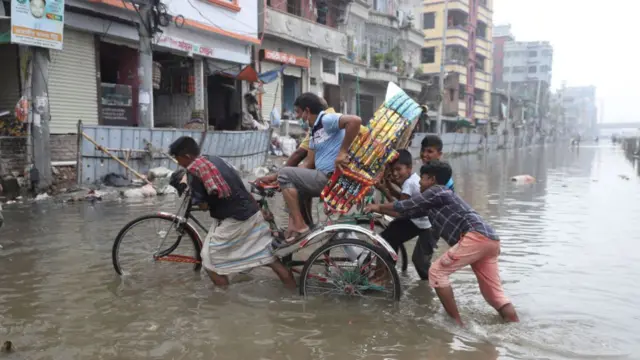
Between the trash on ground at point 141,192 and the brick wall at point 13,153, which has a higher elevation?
the brick wall at point 13,153

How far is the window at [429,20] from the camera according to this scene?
4959 cm


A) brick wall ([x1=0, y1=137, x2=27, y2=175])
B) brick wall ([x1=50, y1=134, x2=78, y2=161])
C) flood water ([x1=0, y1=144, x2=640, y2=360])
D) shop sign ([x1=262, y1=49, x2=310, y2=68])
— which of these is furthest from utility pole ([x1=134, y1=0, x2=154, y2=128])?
shop sign ([x1=262, y1=49, x2=310, y2=68])

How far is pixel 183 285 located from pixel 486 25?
199 ft

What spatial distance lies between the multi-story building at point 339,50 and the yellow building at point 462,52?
8.87 metres

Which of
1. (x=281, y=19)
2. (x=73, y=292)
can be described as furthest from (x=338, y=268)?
(x=281, y=19)

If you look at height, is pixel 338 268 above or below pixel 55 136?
below

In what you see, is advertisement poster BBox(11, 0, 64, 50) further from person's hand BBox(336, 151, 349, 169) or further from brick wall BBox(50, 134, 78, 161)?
person's hand BBox(336, 151, 349, 169)

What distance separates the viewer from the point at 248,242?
4.83m

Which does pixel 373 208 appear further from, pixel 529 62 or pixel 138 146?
pixel 529 62

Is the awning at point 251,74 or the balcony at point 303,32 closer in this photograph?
the awning at point 251,74

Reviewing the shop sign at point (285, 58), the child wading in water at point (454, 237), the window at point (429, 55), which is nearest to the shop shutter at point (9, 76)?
the shop sign at point (285, 58)

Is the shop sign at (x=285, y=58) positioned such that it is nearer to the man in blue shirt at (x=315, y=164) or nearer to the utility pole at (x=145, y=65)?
the utility pole at (x=145, y=65)

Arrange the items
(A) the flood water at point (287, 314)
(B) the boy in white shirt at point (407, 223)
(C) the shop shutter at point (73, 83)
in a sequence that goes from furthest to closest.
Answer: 1. (C) the shop shutter at point (73, 83)
2. (B) the boy in white shirt at point (407, 223)
3. (A) the flood water at point (287, 314)

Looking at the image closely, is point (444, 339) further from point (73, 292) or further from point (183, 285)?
point (73, 292)
